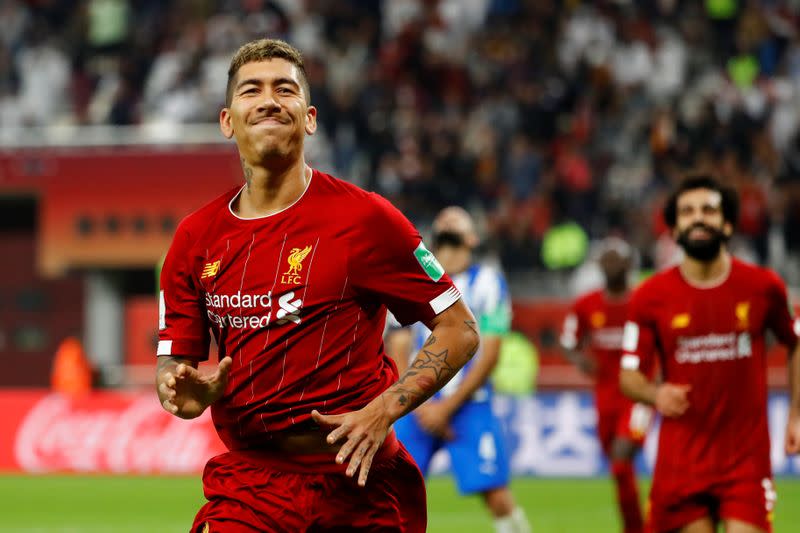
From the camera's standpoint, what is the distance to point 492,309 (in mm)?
9172

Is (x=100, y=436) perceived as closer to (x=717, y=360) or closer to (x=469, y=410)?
(x=469, y=410)

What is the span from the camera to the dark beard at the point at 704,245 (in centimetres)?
703

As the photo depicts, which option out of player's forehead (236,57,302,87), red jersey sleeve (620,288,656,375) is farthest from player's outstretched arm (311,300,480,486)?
red jersey sleeve (620,288,656,375)

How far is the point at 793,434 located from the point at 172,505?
867cm

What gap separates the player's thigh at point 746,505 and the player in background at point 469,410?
2352 mm

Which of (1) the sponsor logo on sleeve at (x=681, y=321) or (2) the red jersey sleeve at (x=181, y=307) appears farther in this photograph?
(1) the sponsor logo on sleeve at (x=681, y=321)

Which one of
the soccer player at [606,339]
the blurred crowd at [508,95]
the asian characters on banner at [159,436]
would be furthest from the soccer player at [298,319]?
the blurred crowd at [508,95]

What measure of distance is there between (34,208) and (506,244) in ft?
29.6

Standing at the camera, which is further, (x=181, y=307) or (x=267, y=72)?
(x=181, y=307)

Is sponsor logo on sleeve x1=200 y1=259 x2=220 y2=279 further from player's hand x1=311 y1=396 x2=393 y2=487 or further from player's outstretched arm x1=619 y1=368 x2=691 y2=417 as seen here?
player's outstretched arm x1=619 y1=368 x2=691 y2=417

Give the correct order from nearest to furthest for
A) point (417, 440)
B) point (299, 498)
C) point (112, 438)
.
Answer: point (299, 498) → point (417, 440) → point (112, 438)

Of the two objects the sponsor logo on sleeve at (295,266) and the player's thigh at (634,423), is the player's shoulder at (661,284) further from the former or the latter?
the sponsor logo on sleeve at (295,266)

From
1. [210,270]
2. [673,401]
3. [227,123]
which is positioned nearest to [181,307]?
[210,270]

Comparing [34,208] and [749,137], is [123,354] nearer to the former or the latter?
[34,208]
